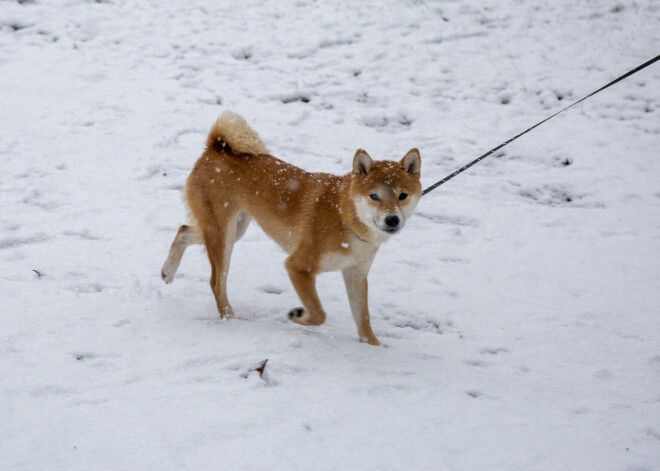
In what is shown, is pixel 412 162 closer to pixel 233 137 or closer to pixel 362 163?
pixel 362 163

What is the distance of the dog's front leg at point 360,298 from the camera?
4363 mm

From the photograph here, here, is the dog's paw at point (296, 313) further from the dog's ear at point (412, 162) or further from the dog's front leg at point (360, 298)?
the dog's ear at point (412, 162)

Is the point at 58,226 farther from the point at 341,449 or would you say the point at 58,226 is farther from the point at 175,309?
the point at 341,449

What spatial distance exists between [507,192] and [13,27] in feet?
26.6

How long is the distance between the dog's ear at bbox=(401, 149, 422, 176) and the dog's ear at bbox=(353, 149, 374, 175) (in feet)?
0.82

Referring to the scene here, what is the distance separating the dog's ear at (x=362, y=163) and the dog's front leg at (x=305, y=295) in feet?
2.50

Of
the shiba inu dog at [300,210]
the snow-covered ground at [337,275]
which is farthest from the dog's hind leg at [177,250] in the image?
the snow-covered ground at [337,275]

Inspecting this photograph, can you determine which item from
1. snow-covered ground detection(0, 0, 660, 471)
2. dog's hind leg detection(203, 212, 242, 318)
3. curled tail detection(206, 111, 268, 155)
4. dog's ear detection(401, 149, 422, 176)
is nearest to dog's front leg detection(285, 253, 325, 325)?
snow-covered ground detection(0, 0, 660, 471)

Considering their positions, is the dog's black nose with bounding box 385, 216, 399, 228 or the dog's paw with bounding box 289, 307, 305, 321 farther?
the dog's paw with bounding box 289, 307, 305, 321

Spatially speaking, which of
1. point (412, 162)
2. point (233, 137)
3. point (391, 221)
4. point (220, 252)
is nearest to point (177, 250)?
point (220, 252)

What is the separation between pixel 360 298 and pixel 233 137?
5.48 ft

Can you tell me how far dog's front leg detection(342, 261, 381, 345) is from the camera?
4.36 metres

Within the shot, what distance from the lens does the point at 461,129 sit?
25.4 ft

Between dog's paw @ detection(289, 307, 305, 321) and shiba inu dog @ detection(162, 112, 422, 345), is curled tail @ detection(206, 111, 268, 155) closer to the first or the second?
shiba inu dog @ detection(162, 112, 422, 345)
